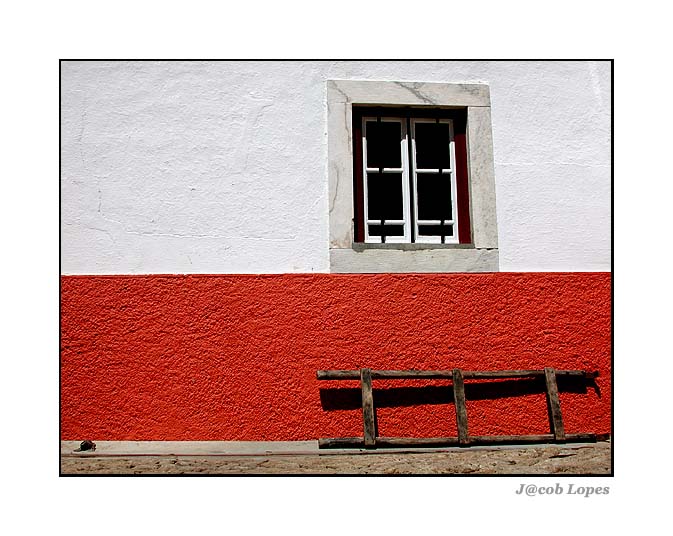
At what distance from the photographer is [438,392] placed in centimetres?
511

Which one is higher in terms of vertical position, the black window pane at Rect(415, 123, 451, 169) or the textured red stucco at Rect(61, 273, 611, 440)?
the black window pane at Rect(415, 123, 451, 169)

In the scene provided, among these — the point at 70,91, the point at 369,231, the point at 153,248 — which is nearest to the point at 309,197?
the point at 369,231

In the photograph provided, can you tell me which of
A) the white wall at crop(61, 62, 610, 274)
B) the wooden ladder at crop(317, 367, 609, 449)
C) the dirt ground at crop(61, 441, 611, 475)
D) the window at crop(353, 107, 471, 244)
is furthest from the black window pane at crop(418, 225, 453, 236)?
the dirt ground at crop(61, 441, 611, 475)

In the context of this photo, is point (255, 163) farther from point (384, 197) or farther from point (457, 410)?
point (457, 410)

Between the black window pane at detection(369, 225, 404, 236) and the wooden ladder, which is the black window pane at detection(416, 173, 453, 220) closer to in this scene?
the black window pane at detection(369, 225, 404, 236)

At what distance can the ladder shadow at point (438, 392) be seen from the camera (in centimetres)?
503

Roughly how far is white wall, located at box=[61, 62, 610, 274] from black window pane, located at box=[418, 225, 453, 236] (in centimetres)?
41

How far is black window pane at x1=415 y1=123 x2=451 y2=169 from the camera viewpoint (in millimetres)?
5496

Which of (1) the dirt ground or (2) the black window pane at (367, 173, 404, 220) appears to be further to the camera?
(2) the black window pane at (367, 173, 404, 220)

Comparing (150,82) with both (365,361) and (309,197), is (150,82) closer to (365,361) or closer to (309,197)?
(309,197)

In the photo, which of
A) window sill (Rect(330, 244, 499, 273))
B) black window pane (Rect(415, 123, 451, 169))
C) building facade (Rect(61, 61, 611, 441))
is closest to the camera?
building facade (Rect(61, 61, 611, 441))

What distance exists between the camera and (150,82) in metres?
5.32

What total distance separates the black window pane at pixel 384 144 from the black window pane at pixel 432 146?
164 millimetres

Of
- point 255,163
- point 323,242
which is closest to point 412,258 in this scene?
point 323,242
